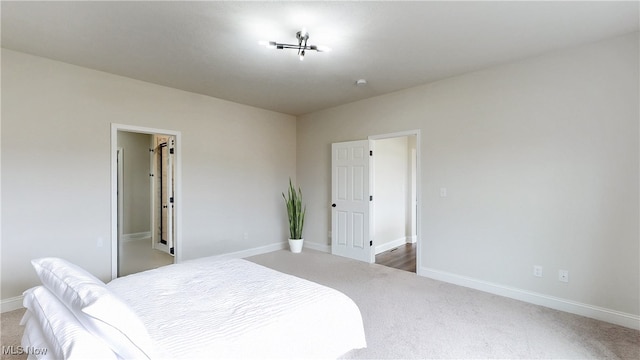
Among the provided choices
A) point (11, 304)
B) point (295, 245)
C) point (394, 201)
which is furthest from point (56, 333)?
point (394, 201)

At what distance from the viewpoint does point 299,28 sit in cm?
244

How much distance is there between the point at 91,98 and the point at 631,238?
563 centimetres

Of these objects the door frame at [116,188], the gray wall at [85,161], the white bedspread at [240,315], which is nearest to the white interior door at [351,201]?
the gray wall at [85,161]

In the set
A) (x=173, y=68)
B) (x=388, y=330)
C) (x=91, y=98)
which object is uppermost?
(x=173, y=68)

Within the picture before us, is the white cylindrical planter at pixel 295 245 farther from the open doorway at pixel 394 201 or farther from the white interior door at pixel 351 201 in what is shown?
the open doorway at pixel 394 201

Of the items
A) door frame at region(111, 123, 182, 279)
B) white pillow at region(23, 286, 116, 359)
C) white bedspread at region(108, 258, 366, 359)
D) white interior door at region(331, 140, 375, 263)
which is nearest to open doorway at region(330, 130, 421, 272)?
white interior door at region(331, 140, 375, 263)

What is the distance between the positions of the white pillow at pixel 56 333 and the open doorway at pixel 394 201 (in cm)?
386

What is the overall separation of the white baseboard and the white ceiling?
8.14 ft

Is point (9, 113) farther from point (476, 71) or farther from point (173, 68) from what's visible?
point (476, 71)

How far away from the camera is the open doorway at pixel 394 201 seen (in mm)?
4927

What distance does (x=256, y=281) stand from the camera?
2035 mm

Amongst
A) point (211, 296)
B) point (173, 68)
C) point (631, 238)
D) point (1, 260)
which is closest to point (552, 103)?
point (631, 238)

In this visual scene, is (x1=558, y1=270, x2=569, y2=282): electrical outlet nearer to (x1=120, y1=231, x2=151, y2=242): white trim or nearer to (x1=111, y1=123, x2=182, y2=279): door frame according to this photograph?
(x1=111, y1=123, x2=182, y2=279): door frame

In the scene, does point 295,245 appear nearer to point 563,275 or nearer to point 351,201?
point 351,201
